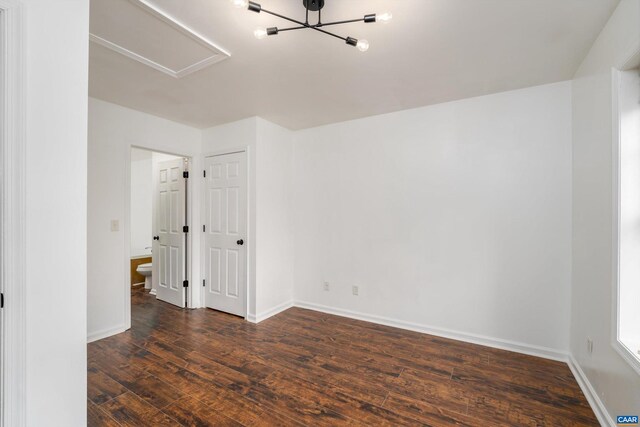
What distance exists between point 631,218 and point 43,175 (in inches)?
117

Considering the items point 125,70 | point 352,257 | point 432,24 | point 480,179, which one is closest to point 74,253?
point 125,70

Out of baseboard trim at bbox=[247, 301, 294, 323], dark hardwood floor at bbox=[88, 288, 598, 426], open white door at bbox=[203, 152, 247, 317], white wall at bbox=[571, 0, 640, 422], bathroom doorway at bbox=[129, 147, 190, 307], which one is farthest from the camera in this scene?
bathroom doorway at bbox=[129, 147, 190, 307]

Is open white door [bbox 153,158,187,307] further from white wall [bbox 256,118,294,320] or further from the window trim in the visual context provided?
the window trim

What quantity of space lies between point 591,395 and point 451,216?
1705 millimetres

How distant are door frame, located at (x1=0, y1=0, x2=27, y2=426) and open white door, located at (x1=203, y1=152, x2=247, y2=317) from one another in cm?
248

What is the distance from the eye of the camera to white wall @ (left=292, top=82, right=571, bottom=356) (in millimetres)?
2564

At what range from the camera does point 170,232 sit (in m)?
→ 4.11

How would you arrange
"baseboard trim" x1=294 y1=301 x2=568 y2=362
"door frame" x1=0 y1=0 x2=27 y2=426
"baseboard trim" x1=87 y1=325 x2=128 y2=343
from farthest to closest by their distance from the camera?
"baseboard trim" x1=87 y1=325 x2=128 y2=343 < "baseboard trim" x1=294 y1=301 x2=568 y2=362 < "door frame" x1=0 y1=0 x2=27 y2=426

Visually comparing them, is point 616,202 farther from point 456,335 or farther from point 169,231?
point 169,231

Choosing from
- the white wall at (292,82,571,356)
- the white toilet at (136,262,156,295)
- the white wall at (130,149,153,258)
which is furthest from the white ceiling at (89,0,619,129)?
the white wall at (130,149,153,258)

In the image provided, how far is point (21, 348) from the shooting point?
1.04 m

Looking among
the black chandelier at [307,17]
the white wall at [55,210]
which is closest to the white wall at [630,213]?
the black chandelier at [307,17]

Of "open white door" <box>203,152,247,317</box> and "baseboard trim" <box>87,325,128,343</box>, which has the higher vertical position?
"open white door" <box>203,152,247,317</box>

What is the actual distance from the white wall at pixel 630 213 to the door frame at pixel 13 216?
2934 mm
